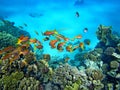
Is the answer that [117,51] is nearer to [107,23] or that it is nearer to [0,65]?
[0,65]

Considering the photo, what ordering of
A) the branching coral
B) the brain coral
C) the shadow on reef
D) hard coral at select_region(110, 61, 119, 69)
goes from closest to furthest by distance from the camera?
the branching coral
the shadow on reef
hard coral at select_region(110, 61, 119, 69)
the brain coral

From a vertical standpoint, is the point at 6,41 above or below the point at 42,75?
above

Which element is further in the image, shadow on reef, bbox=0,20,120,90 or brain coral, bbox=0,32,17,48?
brain coral, bbox=0,32,17,48

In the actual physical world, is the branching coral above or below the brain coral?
below

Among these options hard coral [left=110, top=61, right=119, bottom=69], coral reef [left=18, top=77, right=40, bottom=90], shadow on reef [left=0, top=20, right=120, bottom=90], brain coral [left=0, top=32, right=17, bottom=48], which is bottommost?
coral reef [left=18, top=77, right=40, bottom=90]

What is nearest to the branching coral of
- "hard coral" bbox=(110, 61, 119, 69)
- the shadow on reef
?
the shadow on reef

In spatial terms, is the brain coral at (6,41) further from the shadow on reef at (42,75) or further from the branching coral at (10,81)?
the branching coral at (10,81)

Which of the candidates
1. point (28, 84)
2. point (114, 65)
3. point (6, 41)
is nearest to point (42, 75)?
point (28, 84)

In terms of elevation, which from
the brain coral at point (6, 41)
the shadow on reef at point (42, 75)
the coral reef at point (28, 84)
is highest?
the brain coral at point (6, 41)

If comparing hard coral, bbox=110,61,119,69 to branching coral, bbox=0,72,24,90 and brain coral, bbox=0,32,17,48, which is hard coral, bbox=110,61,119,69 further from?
brain coral, bbox=0,32,17,48

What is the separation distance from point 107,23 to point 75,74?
726 inches

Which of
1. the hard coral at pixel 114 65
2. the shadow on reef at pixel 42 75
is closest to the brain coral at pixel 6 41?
the shadow on reef at pixel 42 75

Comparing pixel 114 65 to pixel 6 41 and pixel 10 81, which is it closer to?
pixel 10 81

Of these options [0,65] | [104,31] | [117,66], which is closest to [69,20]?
[104,31]
